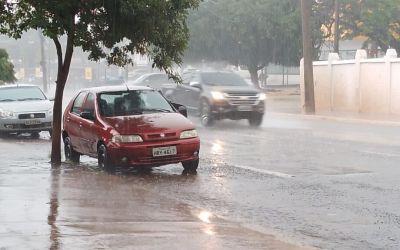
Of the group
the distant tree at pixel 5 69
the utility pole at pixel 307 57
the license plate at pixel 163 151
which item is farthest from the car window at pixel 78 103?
the distant tree at pixel 5 69

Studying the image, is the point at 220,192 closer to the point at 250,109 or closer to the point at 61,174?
the point at 61,174

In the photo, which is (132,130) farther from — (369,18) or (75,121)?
(369,18)

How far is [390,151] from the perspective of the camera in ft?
52.1

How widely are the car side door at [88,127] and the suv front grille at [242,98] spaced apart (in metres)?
10.0

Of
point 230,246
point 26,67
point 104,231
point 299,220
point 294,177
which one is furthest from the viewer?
point 26,67

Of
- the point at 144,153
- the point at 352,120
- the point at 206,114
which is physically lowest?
the point at 352,120

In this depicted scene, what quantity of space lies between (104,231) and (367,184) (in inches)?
197

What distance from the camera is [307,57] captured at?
1195 inches

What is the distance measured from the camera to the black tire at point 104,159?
485 inches

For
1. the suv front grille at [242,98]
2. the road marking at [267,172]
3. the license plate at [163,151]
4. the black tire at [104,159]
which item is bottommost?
the road marking at [267,172]

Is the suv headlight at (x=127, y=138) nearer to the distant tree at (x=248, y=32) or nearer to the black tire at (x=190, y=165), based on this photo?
the black tire at (x=190, y=165)

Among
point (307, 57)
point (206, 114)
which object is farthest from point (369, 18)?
point (206, 114)

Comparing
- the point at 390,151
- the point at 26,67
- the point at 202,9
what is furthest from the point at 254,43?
the point at 26,67

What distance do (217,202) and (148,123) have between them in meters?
2.96
